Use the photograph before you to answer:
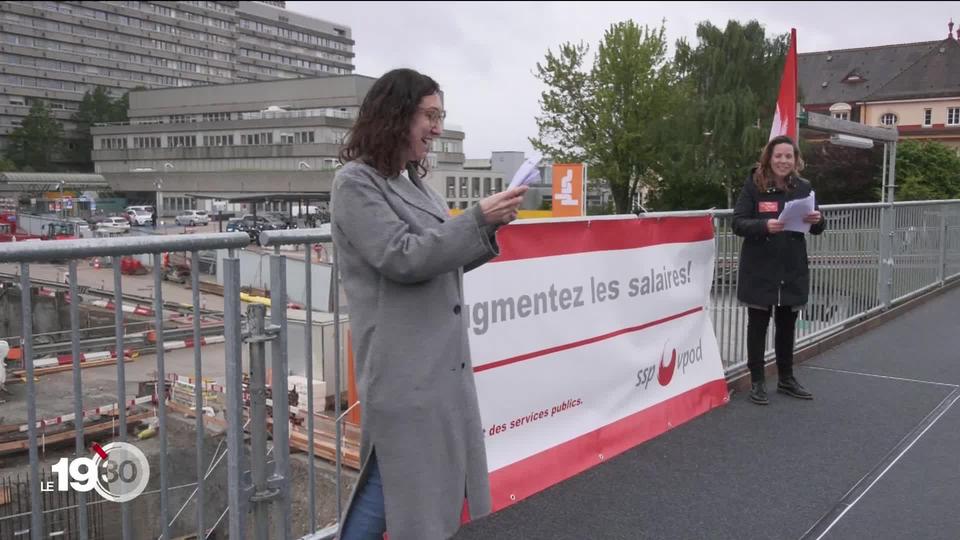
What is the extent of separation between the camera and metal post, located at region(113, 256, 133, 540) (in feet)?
7.70

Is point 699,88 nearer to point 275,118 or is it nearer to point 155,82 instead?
point 275,118

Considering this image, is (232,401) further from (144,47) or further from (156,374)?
(144,47)

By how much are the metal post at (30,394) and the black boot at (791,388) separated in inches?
196

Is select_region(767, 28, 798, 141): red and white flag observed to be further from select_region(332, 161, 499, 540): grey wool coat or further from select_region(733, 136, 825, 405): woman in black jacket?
select_region(332, 161, 499, 540): grey wool coat

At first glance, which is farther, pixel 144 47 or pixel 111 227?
pixel 144 47

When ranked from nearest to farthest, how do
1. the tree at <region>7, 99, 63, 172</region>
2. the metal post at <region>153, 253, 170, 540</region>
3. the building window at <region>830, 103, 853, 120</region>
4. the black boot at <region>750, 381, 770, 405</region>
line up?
the metal post at <region>153, 253, 170, 540</region> → the black boot at <region>750, 381, 770, 405</region> → the building window at <region>830, 103, 853, 120</region> → the tree at <region>7, 99, 63, 172</region>

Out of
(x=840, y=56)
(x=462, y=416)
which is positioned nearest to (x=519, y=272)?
(x=462, y=416)

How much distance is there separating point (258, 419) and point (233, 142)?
3874 inches

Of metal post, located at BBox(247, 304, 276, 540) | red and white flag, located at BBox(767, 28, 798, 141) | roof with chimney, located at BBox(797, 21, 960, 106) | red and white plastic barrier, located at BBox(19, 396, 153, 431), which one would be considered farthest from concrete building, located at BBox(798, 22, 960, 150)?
red and white plastic barrier, located at BBox(19, 396, 153, 431)

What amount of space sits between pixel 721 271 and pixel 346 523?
13.3 ft

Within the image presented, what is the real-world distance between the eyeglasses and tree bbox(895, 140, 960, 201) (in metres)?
30.2

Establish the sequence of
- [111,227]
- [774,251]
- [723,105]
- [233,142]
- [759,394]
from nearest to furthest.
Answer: [774,251]
[759,394]
[111,227]
[723,105]
[233,142]

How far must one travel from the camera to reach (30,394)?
2.18 m

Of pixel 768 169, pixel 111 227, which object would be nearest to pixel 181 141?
pixel 111 227
